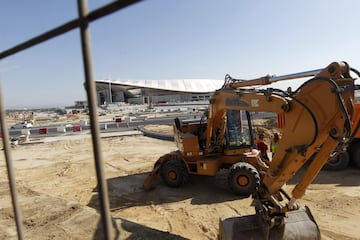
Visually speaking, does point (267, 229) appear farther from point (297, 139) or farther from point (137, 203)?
point (137, 203)

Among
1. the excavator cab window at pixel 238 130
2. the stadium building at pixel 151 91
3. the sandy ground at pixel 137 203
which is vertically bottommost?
the sandy ground at pixel 137 203

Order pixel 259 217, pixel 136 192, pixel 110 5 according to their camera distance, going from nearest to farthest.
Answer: pixel 110 5
pixel 259 217
pixel 136 192

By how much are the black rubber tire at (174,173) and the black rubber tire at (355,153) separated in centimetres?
600

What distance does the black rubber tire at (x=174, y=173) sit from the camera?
339 inches

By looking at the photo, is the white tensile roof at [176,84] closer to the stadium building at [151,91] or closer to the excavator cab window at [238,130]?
the stadium building at [151,91]

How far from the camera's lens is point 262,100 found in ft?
18.8

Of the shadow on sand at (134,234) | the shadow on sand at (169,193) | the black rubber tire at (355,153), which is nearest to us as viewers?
the shadow on sand at (134,234)

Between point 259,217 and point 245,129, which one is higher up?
point 245,129

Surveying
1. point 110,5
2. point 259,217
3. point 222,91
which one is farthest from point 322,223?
point 110,5

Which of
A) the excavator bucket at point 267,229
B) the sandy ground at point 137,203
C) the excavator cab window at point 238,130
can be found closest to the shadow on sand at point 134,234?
the sandy ground at point 137,203

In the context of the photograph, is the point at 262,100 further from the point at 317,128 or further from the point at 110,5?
the point at 110,5

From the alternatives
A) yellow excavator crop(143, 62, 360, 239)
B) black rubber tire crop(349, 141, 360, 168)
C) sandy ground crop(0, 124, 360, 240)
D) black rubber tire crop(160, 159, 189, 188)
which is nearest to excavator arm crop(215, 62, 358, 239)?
yellow excavator crop(143, 62, 360, 239)

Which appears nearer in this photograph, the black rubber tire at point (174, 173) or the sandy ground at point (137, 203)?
the sandy ground at point (137, 203)

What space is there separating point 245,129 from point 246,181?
1557 millimetres
